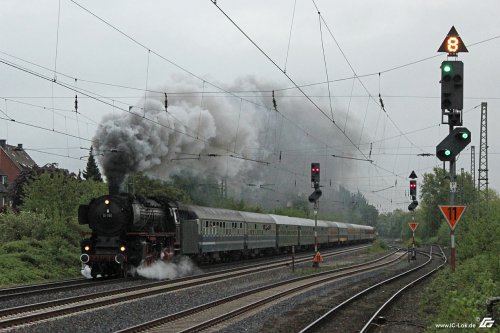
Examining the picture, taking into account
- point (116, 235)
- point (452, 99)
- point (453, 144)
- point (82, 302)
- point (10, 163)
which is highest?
point (10, 163)

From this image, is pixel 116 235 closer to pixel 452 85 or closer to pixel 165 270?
pixel 165 270

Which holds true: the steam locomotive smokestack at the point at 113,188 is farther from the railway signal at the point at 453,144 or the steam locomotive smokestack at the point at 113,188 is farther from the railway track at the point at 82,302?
the railway signal at the point at 453,144

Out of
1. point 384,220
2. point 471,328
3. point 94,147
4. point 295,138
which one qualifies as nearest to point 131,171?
point 94,147

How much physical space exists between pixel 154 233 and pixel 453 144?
13.1m

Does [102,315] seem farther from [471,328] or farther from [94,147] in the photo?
[94,147]

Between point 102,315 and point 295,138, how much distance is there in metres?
53.1

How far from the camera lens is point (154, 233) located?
24.5m

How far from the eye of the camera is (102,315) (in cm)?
1441

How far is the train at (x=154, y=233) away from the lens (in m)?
23.1

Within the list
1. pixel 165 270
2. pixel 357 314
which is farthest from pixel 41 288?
pixel 357 314

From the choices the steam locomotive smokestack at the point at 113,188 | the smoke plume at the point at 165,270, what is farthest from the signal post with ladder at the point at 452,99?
the steam locomotive smokestack at the point at 113,188

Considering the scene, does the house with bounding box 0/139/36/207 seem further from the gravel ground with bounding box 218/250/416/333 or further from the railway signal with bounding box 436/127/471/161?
the railway signal with bounding box 436/127/471/161

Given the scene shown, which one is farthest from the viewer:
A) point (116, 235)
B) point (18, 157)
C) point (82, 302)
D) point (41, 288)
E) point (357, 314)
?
point (18, 157)

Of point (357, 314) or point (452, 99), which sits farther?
point (357, 314)
